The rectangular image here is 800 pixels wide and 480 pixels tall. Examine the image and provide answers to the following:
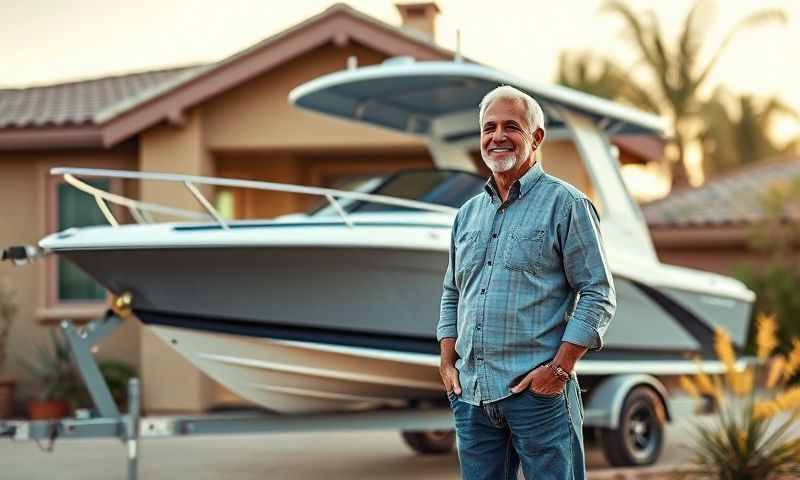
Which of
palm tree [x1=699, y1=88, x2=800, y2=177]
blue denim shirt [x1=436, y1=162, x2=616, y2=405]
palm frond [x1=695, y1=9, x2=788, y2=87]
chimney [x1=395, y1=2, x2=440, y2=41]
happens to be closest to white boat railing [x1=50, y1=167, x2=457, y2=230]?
blue denim shirt [x1=436, y1=162, x2=616, y2=405]

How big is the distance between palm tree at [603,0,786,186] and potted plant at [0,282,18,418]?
17918mm

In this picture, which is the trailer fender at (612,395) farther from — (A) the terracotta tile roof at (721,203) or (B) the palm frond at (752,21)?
(B) the palm frond at (752,21)

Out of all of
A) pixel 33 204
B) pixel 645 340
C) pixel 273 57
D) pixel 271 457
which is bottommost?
pixel 271 457

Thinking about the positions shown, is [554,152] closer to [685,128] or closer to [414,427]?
[414,427]

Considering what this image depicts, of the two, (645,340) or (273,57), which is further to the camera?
(273,57)

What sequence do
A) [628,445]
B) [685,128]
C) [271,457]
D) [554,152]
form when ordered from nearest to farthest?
[628,445] < [271,457] < [554,152] < [685,128]

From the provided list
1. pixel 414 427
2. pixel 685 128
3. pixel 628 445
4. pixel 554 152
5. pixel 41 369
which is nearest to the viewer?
pixel 414 427

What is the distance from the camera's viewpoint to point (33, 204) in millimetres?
13609

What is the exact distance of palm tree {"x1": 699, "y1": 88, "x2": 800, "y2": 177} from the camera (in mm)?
31188

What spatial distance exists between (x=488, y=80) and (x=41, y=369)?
6979mm

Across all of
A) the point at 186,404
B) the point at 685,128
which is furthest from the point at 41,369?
the point at 685,128

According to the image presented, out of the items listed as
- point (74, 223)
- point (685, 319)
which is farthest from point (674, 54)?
point (685, 319)

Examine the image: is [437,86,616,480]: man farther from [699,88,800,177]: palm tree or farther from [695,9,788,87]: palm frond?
[699,88,800,177]: palm tree

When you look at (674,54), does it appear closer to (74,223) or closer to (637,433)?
(74,223)
